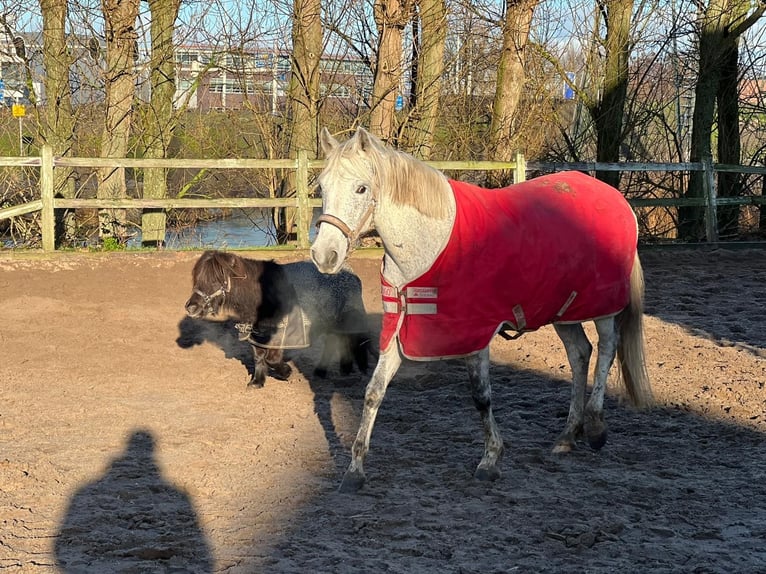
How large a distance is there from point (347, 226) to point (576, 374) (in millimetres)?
2166

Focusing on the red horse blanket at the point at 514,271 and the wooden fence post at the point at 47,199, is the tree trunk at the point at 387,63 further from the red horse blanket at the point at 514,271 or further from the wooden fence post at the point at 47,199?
the red horse blanket at the point at 514,271

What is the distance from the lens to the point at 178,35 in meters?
13.0

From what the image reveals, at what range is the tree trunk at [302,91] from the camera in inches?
509

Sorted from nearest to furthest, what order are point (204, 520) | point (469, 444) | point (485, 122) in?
1. point (204, 520)
2. point (469, 444)
3. point (485, 122)

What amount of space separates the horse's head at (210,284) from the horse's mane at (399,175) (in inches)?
98.4

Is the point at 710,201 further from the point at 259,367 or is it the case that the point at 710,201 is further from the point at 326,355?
the point at 259,367

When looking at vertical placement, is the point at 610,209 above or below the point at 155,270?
above

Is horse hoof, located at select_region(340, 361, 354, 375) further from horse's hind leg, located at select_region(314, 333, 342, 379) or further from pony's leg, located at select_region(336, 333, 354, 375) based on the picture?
horse's hind leg, located at select_region(314, 333, 342, 379)

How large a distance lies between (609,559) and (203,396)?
3783mm

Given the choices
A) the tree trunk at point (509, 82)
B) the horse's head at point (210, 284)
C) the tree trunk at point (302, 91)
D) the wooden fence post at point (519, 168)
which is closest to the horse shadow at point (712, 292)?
the wooden fence post at point (519, 168)

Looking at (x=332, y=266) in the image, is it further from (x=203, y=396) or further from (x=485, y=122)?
(x=485, y=122)

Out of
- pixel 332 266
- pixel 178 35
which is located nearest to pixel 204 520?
pixel 332 266

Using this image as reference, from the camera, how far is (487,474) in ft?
15.5

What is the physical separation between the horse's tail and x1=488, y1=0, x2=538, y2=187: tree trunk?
8261 mm
